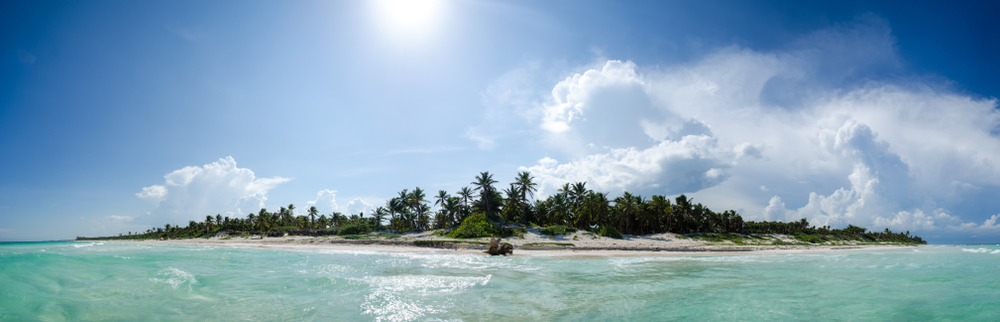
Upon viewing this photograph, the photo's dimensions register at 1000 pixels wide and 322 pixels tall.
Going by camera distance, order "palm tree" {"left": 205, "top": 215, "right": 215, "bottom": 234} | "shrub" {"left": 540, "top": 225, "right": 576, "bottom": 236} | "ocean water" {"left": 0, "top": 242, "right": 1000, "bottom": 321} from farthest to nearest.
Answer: "palm tree" {"left": 205, "top": 215, "right": 215, "bottom": 234}
"shrub" {"left": 540, "top": 225, "right": 576, "bottom": 236}
"ocean water" {"left": 0, "top": 242, "right": 1000, "bottom": 321}

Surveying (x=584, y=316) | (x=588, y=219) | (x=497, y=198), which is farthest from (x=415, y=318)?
(x=588, y=219)

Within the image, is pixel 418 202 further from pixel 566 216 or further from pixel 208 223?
pixel 208 223

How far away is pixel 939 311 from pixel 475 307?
410 inches

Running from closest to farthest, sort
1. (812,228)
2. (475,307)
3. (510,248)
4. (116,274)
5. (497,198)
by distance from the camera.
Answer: (475,307)
(116,274)
(510,248)
(497,198)
(812,228)

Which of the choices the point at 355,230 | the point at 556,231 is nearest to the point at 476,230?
the point at 556,231

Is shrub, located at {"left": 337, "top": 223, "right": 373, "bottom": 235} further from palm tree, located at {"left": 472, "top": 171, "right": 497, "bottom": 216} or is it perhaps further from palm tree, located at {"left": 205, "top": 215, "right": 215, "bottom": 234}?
palm tree, located at {"left": 205, "top": 215, "right": 215, "bottom": 234}

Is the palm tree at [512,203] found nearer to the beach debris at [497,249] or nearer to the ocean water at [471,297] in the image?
the beach debris at [497,249]

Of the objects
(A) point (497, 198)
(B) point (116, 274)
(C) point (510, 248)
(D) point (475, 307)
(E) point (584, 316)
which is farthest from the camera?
(A) point (497, 198)

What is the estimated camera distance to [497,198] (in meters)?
70.1

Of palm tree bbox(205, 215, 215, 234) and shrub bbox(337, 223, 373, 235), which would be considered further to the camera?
palm tree bbox(205, 215, 215, 234)

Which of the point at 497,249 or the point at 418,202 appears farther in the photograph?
the point at 418,202

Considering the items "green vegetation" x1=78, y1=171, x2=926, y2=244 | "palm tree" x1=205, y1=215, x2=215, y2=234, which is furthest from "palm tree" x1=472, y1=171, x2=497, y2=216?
"palm tree" x1=205, y1=215, x2=215, y2=234

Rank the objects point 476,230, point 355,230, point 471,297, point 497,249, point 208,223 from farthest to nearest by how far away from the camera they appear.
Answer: point 208,223 < point 355,230 < point 476,230 < point 497,249 < point 471,297

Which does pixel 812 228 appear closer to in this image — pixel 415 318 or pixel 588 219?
pixel 588 219
